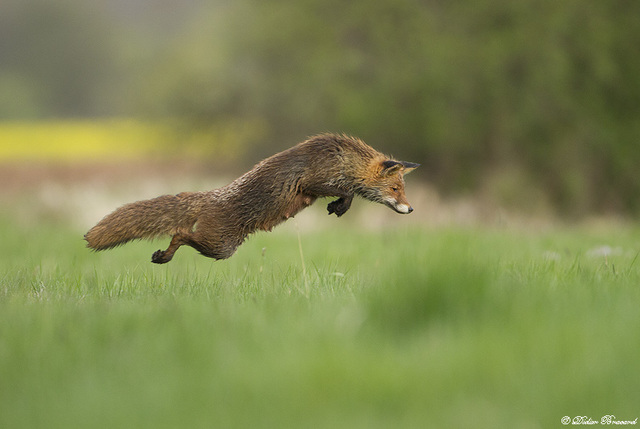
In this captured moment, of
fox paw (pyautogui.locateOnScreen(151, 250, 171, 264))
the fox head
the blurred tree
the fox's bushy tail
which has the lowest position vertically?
fox paw (pyautogui.locateOnScreen(151, 250, 171, 264))

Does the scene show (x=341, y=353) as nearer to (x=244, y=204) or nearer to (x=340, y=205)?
(x=244, y=204)

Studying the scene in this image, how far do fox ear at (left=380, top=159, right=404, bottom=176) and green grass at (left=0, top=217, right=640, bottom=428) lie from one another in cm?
152

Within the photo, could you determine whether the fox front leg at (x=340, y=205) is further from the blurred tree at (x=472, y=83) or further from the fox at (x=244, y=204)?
the blurred tree at (x=472, y=83)

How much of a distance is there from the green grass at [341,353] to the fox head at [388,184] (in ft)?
4.70

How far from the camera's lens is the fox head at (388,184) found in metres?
6.53

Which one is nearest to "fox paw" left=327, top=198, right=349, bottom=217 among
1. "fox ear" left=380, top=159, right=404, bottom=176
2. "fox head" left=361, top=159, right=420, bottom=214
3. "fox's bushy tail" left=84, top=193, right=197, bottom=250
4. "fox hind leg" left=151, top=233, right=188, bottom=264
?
"fox head" left=361, top=159, right=420, bottom=214

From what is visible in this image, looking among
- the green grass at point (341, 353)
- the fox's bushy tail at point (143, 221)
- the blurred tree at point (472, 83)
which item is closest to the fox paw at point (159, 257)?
the fox's bushy tail at point (143, 221)

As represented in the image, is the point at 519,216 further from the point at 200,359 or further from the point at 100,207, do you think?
the point at 200,359

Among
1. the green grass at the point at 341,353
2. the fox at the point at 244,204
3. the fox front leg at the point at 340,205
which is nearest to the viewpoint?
the green grass at the point at 341,353

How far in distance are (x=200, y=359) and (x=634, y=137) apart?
20.5 meters

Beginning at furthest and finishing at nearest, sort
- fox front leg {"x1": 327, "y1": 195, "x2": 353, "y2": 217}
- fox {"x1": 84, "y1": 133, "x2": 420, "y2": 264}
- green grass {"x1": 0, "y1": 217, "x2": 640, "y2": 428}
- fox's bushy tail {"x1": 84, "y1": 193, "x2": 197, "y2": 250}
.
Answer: fox front leg {"x1": 327, "y1": 195, "x2": 353, "y2": 217} < fox {"x1": 84, "y1": 133, "x2": 420, "y2": 264} < fox's bushy tail {"x1": 84, "y1": 193, "x2": 197, "y2": 250} < green grass {"x1": 0, "y1": 217, "x2": 640, "y2": 428}

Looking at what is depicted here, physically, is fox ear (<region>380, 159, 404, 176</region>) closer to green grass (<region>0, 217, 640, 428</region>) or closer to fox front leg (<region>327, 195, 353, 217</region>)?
fox front leg (<region>327, 195, 353, 217</region>)

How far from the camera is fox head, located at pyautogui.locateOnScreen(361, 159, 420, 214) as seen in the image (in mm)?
6525

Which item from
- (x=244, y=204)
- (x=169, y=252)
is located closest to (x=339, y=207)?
(x=244, y=204)
